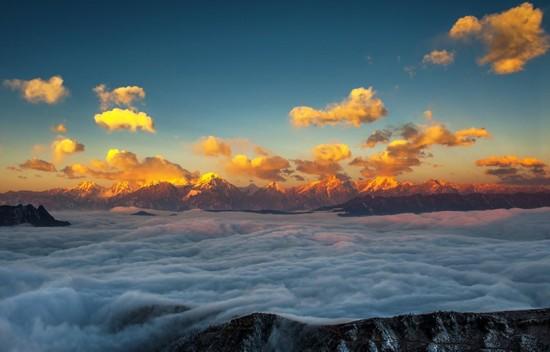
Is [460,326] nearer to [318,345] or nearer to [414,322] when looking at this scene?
[414,322]

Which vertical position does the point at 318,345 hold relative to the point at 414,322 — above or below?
below

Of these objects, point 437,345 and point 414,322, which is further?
point 414,322

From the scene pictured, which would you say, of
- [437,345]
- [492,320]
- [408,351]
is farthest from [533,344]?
[408,351]

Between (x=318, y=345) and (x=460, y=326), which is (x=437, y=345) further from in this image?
(x=318, y=345)

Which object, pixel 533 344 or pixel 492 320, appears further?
pixel 492 320

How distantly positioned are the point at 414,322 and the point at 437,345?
17.0 m

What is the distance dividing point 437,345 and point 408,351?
1435cm

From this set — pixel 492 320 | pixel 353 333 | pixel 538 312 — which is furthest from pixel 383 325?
pixel 538 312

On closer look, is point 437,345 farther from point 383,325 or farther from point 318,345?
point 318,345

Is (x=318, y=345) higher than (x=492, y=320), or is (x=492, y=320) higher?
(x=492, y=320)

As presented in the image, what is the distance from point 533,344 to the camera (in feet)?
562

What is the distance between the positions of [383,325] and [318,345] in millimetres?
34033

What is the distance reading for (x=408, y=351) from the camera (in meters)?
177

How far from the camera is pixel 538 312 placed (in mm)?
193000
